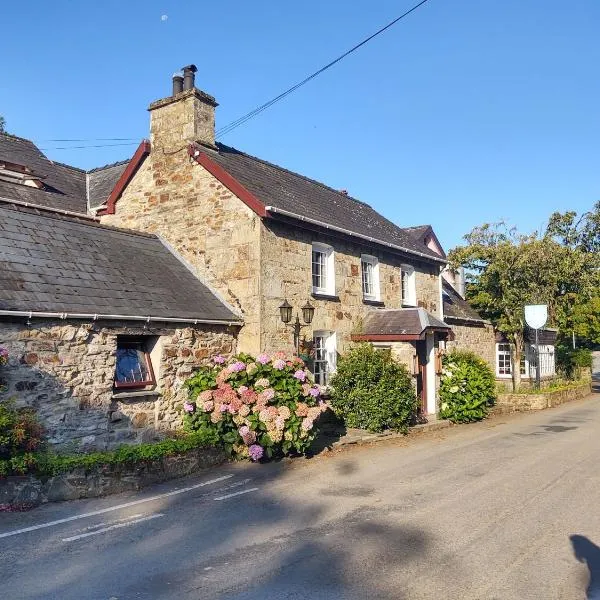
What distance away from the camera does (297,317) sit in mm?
14562

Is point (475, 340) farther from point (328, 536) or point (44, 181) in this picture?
point (328, 536)

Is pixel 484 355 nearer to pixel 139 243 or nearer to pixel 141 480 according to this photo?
pixel 139 243

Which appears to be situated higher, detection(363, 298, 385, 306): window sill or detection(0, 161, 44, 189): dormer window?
detection(0, 161, 44, 189): dormer window

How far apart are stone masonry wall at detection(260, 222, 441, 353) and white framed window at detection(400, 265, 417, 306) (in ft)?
2.36

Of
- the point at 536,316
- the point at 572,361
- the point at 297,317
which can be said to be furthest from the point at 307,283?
the point at 572,361

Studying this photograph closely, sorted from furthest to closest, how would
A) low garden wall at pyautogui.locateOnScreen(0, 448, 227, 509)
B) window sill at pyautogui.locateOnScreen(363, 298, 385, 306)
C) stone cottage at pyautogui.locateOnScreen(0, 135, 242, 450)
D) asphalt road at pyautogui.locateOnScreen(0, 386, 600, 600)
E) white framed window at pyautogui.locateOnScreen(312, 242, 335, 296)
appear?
1. window sill at pyautogui.locateOnScreen(363, 298, 385, 306)
2. white framed window at pyautogui.locateOnScreen(312, 242, 335, 296)
3. stone cottage at pyautogui.locateOnScreen(0, 135, 242, 450)
4. low garden wall at pyautogui.locateOnScreen(0, 448, 227, 509)
5. asphalt road at pyautogui.locateOnScreen(0, 386, 600, 600)

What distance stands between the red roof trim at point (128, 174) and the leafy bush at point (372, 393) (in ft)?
25.9

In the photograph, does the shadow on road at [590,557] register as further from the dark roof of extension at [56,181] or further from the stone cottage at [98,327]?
the dark roof of extension at [56,181]

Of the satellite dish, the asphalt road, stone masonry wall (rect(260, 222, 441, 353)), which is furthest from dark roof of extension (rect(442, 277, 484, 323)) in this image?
the asphalt road

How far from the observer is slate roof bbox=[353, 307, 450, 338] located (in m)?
15.7

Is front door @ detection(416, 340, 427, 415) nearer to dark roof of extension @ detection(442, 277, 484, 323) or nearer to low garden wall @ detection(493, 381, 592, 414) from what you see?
low garden wall @ detection(493, 381, 592, 414)

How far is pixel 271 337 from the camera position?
1369 centimetres

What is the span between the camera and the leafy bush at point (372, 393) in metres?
13.7

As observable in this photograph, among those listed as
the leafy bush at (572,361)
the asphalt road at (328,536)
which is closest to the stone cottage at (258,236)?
the asphalt road at (328,536)
